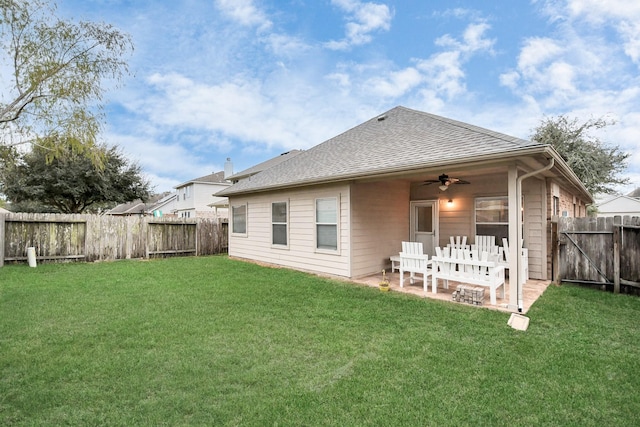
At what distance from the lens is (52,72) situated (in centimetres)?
330

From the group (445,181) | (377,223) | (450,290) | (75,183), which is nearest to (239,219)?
(377,223)

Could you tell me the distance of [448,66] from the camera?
1162 centimetres

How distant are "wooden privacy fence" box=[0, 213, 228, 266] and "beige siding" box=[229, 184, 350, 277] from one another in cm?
201

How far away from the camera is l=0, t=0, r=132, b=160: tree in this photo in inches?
126

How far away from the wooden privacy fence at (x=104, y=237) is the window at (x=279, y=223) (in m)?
4.60

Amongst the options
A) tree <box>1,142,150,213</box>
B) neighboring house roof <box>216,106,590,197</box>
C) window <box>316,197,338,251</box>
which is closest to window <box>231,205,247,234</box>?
neighboring house roof <box>216,106,590,197</box>

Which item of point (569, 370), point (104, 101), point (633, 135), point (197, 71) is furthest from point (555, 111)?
point (104, 101)

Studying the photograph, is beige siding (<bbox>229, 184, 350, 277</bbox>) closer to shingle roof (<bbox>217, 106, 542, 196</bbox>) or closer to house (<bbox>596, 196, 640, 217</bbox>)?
shingle roof (<bbox>217, 106, 542, 196</bbox>)

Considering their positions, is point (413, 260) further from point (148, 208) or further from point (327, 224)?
point (148, 208)

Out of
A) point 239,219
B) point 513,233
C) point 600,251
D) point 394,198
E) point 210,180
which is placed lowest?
point 600,251

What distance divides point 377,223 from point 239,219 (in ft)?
18.7

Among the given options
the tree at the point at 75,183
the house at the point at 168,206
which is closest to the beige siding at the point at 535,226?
the tree at the point at 75,183

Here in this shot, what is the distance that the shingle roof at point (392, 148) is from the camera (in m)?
5.45

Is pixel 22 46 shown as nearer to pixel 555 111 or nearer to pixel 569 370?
pixel 569 370
